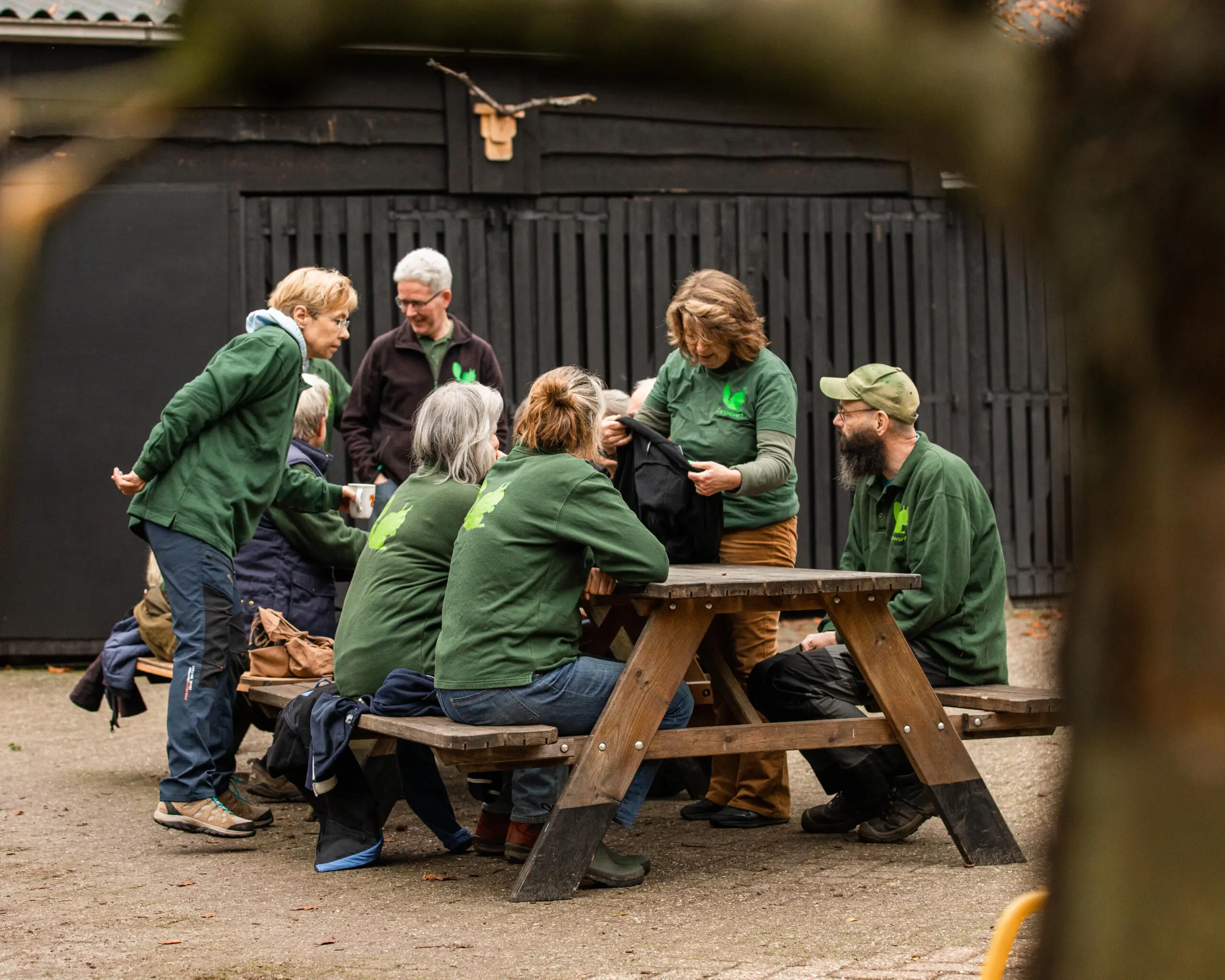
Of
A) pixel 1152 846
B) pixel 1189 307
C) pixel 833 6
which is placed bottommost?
pixel 1152 846

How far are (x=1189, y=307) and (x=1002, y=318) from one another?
10.8 metres

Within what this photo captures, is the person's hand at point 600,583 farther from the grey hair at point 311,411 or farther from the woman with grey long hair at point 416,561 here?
the grey hair at point 311,411

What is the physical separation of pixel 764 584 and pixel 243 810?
86.6 inches

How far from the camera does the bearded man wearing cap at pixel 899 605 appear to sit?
201 inches

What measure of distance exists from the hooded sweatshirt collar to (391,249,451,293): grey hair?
1.40 metres

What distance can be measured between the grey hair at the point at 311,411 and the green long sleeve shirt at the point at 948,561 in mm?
2273

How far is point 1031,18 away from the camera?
746 mm

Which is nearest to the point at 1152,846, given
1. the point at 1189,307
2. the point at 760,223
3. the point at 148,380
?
the point at 1189,307

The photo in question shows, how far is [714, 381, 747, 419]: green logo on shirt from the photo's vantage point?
5590 mm

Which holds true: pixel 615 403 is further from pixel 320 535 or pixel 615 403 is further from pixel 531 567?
pixel 531 567

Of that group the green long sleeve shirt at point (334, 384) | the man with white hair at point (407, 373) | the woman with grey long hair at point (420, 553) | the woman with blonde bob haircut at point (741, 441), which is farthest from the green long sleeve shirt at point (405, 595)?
the green long sleeve shirt at point (334, 384)

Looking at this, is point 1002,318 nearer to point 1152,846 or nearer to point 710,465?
point 710,465

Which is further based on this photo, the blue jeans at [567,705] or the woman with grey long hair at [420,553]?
the woman with grey long hair at [420,553]

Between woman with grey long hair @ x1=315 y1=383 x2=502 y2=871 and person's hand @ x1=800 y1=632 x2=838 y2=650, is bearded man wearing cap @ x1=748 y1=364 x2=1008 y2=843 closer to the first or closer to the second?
person's hand @ x1=800 y1=632 x2=838 y2=650
